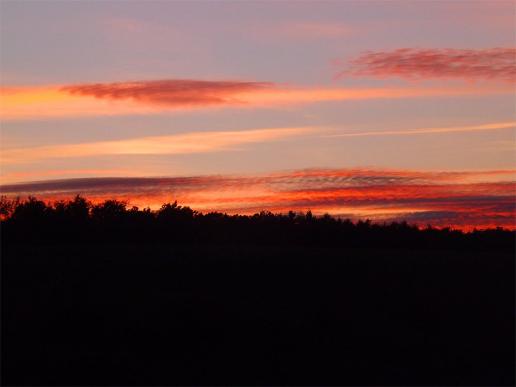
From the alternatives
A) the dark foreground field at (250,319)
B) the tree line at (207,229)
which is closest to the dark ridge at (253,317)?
the dark foreground field at (250,319)

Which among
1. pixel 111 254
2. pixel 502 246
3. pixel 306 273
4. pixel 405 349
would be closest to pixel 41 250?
pixel 111 254

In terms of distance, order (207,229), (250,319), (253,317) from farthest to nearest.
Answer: (207,229) < (253,317) < (250,319)

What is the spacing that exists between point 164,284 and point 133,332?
5.14 m

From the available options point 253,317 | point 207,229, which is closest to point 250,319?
point 253,317

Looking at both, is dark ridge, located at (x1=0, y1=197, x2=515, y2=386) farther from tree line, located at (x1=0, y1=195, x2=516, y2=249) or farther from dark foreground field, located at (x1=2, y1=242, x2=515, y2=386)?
tree line, located at (x1=0, y1=195, x2=516, y2=249)

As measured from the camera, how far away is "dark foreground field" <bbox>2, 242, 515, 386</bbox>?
21.4 meters

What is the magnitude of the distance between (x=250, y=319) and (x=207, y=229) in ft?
110

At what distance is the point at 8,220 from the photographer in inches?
2287

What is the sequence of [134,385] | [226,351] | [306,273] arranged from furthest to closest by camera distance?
[306,273], [226,351], [134,385]

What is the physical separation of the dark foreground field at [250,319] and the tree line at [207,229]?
21612 millimetres

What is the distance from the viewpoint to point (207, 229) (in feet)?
192

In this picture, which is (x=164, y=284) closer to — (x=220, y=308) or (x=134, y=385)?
(x=220, y=308)

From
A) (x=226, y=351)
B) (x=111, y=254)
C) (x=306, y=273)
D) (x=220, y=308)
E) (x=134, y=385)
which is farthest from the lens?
(x=111, y=254)

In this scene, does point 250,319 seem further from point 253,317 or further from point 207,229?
point 207,229
